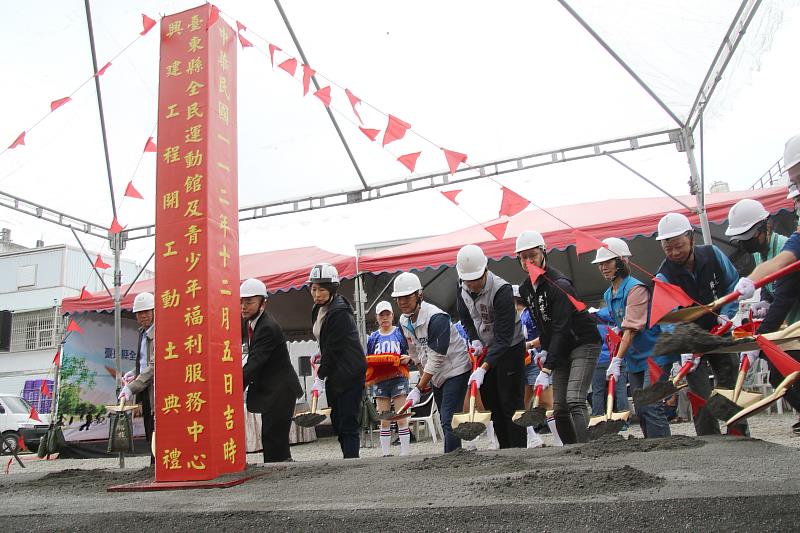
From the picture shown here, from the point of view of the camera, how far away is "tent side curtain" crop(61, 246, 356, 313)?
8.71 meters

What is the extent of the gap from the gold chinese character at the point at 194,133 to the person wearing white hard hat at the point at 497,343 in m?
1.85

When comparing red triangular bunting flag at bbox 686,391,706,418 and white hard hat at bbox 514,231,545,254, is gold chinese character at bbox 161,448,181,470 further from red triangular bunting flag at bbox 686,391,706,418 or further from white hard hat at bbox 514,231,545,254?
red triangular bunting flag at bbox 686,391,706,418

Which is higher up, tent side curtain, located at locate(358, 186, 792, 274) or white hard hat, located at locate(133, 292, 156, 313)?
tent side curtain, located at locate(358, 186, 792, 274)

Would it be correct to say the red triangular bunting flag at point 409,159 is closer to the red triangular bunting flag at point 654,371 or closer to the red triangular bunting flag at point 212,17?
the red triangular bunting flag at point 212,17

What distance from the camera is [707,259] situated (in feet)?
12.0

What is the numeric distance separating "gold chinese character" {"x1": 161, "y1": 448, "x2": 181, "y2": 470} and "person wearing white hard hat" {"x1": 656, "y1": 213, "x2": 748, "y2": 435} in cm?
304

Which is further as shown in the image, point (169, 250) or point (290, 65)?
point (290, 65)

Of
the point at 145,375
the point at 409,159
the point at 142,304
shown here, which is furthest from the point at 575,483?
the point at 142,304

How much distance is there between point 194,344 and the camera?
311 centimetres

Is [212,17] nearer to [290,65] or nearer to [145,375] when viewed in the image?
[290,65]

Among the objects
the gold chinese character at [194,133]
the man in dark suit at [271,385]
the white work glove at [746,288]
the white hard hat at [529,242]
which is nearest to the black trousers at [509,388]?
the white hard hat at [529,242]

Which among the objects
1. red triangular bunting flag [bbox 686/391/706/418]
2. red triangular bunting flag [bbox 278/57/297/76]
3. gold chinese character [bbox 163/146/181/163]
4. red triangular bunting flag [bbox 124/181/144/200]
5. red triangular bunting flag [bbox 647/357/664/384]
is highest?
red triangular bunting flag [bbox 278/57/297/76]

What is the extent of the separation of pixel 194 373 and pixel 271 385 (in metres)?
1.18

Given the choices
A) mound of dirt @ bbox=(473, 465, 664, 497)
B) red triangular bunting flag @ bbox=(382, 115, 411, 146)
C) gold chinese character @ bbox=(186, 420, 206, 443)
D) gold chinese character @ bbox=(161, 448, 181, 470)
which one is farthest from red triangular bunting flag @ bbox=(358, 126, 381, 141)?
mound of dirt @ bbox=(473, 465, 664, 497)
